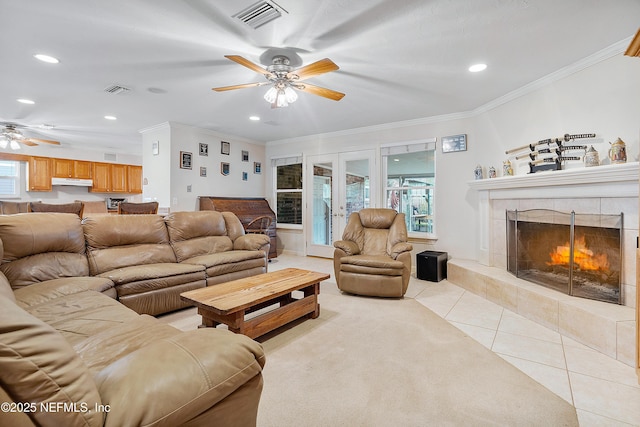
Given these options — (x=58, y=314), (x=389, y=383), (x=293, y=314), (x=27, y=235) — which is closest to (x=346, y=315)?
(x=293, y=314)

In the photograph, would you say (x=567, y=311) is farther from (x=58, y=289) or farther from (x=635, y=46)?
(x=58, y=289)

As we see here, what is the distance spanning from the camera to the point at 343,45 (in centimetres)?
249

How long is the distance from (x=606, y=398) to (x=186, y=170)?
548 cm

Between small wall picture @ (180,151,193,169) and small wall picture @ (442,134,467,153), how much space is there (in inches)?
165

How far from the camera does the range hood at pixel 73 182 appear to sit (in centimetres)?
651

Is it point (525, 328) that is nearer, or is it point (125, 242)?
point (525, 328)

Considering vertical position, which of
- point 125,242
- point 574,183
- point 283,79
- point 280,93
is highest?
point 283,79

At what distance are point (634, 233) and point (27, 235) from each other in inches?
190

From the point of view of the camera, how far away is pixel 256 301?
2115 millimetres

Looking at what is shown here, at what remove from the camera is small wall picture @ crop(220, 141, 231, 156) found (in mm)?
5625

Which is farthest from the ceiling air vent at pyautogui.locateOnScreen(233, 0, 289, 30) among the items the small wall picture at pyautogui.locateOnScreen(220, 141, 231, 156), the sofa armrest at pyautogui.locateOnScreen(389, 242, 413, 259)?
the small wall picture at pyautogui.locateOnScreen(220, 141, 231, 156)

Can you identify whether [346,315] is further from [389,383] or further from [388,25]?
[388,25]

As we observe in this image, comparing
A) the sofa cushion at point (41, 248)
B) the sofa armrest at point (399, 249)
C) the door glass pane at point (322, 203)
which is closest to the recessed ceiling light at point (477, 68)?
the sofa armrest at point (399, 249)

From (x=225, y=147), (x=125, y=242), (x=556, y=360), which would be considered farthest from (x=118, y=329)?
(x=225, y=147)
